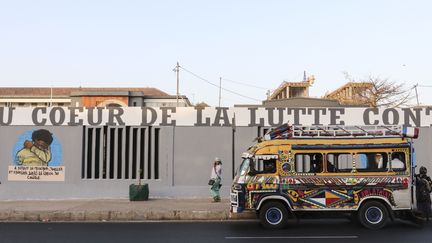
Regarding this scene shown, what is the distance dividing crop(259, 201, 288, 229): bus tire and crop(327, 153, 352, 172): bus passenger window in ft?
4.94

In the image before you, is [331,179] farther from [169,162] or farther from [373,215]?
[169,162]

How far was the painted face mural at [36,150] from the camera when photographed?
19.4 meters

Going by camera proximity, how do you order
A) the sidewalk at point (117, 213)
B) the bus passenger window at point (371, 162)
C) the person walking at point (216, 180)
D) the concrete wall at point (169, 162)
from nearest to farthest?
the bus passenger window at point (371, 162), the sidewalk at point (117, 213), the person walking at point (216, 180), the concrete wall at point (169, 162)

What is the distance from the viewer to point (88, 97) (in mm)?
56906

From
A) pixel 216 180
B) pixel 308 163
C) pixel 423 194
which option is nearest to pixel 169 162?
pixel 216 180

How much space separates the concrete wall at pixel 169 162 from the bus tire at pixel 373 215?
773 centimetres

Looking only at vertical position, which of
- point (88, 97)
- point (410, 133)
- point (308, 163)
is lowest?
point (308, 163)

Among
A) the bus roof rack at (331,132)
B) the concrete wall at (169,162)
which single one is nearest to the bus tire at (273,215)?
the bus roof rack at (331,132)

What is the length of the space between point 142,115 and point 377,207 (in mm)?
10261

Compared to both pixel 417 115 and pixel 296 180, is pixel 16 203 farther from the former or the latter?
pixel 417 115

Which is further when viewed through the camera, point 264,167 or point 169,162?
point 169,162

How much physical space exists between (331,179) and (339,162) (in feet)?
1.57

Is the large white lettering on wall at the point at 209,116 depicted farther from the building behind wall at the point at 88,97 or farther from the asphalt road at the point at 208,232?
the building behind wall at the point at 88,97

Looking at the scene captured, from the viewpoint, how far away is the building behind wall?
55438 millimetres
